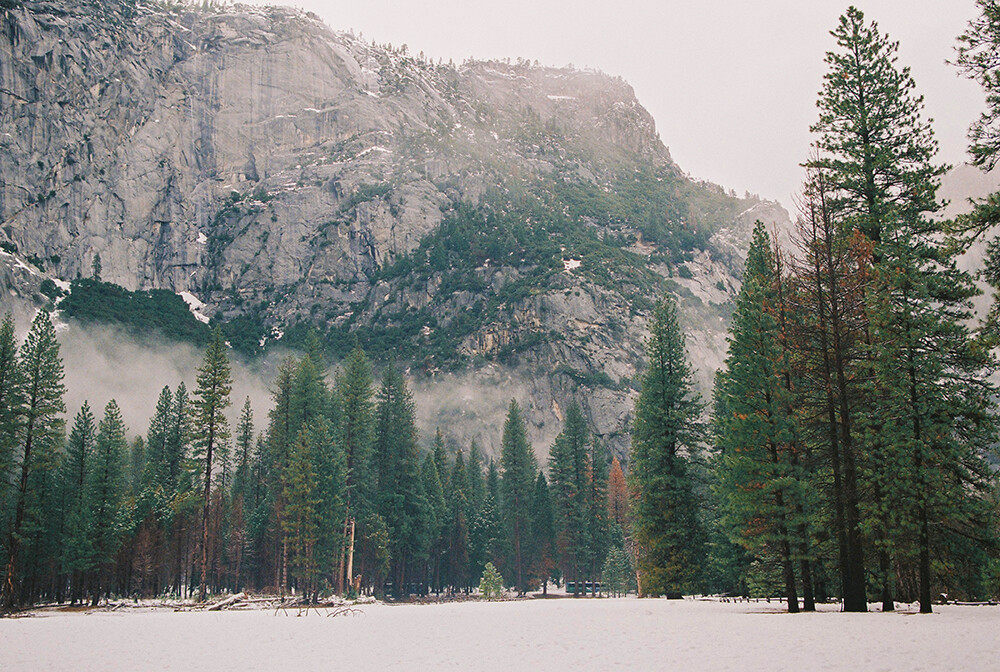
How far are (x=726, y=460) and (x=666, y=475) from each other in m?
11.5

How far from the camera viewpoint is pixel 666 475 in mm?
35062

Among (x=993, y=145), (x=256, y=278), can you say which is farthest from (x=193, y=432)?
(x=256, y=278)

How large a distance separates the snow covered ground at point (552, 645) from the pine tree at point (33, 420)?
875 inches

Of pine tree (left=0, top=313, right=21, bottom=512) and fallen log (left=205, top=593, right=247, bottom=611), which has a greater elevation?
pine tree (left=0, top=313, right=21, bottom=512)

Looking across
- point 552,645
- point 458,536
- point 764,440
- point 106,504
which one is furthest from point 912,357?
point 458,536

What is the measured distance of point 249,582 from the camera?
75.8 m

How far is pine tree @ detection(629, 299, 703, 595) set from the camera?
113ft

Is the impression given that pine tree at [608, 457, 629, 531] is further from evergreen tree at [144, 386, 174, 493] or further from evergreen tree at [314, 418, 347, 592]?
evergreen tree at [144, 386, 174, 493]

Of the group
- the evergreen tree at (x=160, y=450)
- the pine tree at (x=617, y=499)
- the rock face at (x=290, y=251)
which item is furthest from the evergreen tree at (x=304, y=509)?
the rock face at (x=290, y=251)

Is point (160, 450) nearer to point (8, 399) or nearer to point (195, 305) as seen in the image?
point (8, 399)

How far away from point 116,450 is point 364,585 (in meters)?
25.9

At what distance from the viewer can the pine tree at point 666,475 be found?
113 feet

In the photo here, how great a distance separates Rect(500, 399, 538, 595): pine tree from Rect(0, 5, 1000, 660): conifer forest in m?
0.34

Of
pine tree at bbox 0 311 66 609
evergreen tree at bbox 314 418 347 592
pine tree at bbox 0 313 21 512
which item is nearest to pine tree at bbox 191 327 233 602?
evergreen tree at bbox 314 418 347 592
